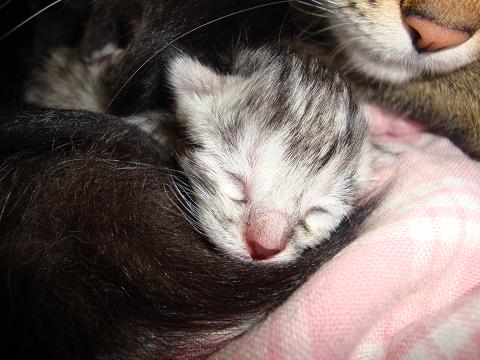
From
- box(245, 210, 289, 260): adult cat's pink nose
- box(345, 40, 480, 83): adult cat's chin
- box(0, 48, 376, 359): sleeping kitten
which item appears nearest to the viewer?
box(0, 48, 376, 359): sleeping kitten

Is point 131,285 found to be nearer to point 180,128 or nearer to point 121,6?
point 180,128

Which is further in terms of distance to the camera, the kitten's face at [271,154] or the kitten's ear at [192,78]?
the kitten's ear at [192,78]

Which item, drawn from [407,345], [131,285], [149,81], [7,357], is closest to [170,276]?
[131,285]

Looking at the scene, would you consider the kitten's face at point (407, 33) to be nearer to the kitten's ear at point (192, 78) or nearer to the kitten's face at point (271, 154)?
the kitten's face at point (271, 154)

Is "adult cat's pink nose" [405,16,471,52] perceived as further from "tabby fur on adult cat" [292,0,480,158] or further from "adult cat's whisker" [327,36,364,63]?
"adult cat's whisker" [327,36,364,63]

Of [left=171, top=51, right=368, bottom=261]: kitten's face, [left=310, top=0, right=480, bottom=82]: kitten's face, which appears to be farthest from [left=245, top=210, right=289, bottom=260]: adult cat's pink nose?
[left=310, top=0, right=480, bottom=82]: kitten's face

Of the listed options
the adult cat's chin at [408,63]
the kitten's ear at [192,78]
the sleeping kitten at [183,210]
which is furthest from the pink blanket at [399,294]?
the kitten's ear at [192,78]

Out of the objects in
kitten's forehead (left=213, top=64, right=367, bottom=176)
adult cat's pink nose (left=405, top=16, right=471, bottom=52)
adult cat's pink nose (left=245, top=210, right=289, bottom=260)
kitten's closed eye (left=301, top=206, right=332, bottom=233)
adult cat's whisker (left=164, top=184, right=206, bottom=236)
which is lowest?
kitten's closed eye (left=301, top=206, right=332, bottom=233)

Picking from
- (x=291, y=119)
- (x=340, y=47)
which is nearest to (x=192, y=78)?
(x=291, y=119)
